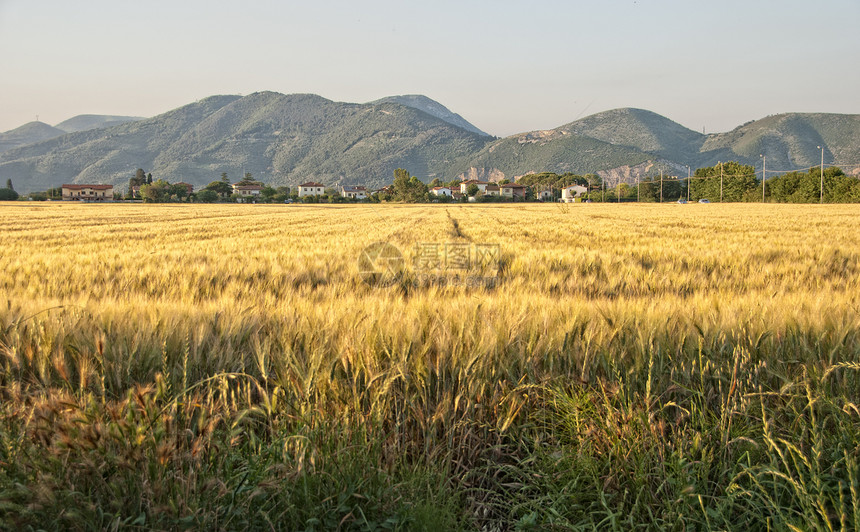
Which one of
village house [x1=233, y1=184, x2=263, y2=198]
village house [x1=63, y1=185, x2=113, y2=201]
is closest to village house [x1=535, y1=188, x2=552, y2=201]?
village house [x1=233, y1=184, x2=263, y2=198]

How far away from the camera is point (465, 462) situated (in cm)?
183

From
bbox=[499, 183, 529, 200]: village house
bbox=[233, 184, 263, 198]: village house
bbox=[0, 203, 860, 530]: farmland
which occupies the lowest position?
bbox=[0, 203, 860, 530]: farmland

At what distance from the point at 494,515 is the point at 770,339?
1.55m

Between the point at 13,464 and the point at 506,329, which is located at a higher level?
the point at 506,329

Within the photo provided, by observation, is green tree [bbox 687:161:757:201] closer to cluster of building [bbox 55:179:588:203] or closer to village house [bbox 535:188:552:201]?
cluster of building [bbox 55:179:588:203]

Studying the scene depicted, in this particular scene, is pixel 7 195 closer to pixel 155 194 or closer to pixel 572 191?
pixel 155 194

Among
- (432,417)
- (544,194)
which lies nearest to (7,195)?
(432,417)

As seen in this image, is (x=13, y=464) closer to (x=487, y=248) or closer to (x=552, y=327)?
(x=552, y=327)

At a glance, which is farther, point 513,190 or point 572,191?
point 513,190

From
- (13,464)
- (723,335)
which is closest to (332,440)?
(13,464)
